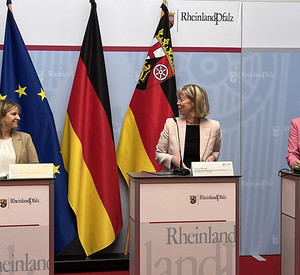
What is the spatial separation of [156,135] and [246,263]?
1.52 meters

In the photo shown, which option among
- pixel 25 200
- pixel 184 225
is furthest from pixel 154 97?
pixel 25 200

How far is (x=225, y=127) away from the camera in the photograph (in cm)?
536

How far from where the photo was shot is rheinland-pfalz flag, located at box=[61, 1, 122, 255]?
4.88 metres

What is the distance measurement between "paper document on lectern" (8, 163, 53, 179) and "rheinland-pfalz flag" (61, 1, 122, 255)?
57.8 inches

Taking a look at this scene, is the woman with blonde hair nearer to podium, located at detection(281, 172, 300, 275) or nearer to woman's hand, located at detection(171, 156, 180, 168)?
woman's hand, located at detection(171, 156, 180, 168)

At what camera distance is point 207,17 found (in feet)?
17.3

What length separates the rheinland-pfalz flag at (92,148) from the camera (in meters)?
4.88

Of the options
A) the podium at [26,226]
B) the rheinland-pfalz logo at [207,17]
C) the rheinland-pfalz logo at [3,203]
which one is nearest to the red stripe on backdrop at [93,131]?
the rheinland-pfalz logo at [207,17]

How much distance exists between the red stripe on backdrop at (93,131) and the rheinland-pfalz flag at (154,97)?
0.28 meters

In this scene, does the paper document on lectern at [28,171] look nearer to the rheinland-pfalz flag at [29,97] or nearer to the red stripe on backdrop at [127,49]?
the rheinland-pfalz flag at [29,97]

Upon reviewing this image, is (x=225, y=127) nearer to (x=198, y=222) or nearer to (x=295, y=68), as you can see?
(x=295, y=68)

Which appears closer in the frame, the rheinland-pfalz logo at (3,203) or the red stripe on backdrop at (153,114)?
the rheinland-pfalz logo at (3,203)

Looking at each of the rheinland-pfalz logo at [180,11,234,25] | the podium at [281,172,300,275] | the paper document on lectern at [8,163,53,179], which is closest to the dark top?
the podium at [281,172,300,275]

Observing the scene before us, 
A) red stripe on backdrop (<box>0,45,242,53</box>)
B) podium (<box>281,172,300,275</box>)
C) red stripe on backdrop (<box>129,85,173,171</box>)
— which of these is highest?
red stripe on backdrop (<box>0,45,242,53</box>)
